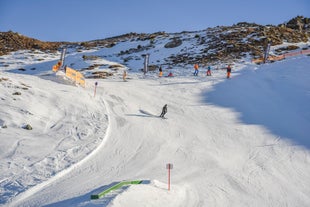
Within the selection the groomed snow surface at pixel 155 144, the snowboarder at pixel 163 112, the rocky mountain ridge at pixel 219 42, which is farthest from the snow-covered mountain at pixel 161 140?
the rocky mountain ridge at pixel 219 42

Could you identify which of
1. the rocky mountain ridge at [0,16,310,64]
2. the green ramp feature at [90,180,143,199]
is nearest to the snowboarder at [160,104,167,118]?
the green ramp feature at [90,180,143,199]

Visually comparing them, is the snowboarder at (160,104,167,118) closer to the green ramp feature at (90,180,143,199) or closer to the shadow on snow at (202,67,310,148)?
the shadow on snow at (202,67,310,148)

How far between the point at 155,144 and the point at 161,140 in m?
0.68

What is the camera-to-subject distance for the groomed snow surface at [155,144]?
11.9 meters

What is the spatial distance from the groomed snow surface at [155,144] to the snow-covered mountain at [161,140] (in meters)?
0.04

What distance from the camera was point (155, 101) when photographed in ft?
83.3

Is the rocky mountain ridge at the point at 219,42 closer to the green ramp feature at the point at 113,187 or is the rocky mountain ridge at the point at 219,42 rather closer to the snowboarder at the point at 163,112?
the snowboarder at the point at 163,112

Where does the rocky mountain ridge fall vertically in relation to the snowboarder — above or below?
above

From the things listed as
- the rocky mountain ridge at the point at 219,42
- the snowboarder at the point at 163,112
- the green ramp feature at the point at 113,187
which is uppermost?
the rocky mountain ridge at the point at 219,42

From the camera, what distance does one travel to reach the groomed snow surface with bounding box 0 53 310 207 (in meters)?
11.9

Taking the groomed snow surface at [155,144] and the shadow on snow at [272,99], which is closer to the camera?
the groomed snow surface at [155,144]

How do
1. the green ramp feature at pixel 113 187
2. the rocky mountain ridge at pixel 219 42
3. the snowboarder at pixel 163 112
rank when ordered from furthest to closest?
the rocky mountain ridge at pixel 219 42 < the snowboarder at pixel 163 112 < the green ramp feature at pixel 113 187

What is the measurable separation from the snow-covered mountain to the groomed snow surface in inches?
1.7

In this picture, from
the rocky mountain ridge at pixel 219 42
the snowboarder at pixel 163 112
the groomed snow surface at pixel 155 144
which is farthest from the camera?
the rocky mountain ridge at pixel 219 42
